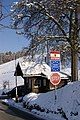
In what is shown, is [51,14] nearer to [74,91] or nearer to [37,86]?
[74,91]

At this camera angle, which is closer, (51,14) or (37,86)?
(51,14)

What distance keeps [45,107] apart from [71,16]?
1144 centimetres

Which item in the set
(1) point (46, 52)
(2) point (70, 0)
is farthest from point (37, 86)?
(2) point (70, 0)

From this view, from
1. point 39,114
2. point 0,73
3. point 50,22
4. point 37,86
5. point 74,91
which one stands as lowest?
point 0,73

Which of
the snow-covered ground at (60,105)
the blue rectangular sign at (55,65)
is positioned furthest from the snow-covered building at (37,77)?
A: the blue rectangular sign at (55,65)

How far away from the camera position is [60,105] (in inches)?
974

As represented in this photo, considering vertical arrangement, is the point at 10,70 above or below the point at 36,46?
below

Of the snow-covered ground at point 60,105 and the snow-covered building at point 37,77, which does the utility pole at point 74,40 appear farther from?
the snow-covered building at point 37,77

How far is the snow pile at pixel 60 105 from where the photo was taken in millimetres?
22203

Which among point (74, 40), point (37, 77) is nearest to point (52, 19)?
point (74, 40)

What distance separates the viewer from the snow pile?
72.8ft

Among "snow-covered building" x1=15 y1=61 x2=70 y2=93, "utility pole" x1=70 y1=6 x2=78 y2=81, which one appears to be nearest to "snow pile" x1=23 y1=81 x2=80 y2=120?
"utility pole" x1=70 y1=6 x2=78 y2=81

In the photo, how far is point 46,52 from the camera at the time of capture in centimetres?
3684

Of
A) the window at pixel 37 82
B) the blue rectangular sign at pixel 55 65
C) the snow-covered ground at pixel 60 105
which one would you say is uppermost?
the blue rectangular sign at pixel 55 65
